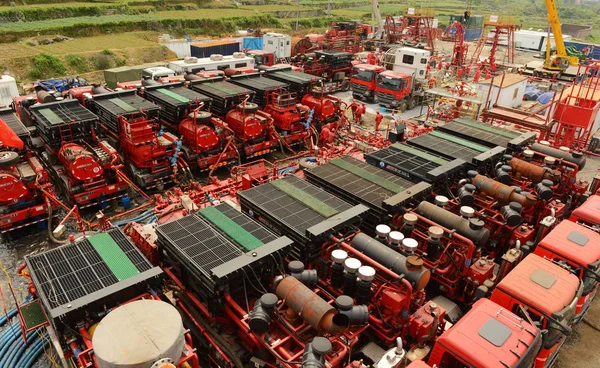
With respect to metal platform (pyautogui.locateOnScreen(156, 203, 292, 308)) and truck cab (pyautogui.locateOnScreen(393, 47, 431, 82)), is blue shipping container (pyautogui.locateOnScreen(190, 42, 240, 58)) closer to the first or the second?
truck cab (pyautogui.locateOnScreen(393, 47, 431, 82))

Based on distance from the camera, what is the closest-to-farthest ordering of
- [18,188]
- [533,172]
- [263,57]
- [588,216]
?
1. [588,216]
2. [18,188]
3. [533,172]
4. [263,57]

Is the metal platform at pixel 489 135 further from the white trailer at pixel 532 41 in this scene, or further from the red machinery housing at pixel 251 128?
the white trailer at pixel 532 41

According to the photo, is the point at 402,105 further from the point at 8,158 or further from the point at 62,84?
the point at 62,84

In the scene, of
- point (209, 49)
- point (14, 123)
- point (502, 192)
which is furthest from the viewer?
point (209, 49)

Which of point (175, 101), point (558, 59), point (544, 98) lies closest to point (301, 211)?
point (175, 101)

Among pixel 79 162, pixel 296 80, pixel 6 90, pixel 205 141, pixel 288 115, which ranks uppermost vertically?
pixel 296 80

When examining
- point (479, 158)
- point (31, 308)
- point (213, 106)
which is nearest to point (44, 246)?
point (31, 308)
